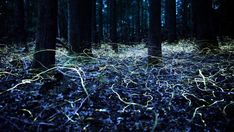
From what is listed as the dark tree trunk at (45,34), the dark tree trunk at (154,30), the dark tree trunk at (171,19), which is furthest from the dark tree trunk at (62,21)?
the dark tree trunk at (45,34)

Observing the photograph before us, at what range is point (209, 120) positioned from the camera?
8.86 ft

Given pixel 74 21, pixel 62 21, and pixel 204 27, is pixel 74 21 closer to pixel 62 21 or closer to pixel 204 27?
pixel 204 27

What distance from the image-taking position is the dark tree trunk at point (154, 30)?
5.68m

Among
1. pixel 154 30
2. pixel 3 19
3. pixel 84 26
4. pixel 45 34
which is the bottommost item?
pixel 45 34

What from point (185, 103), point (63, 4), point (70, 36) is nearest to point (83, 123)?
point (185, 103)

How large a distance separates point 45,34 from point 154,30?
8.73ft

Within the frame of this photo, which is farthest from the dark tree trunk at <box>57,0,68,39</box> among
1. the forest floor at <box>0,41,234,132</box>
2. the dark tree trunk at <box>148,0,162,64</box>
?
the forest floor at <box>0,41,234,132</box>

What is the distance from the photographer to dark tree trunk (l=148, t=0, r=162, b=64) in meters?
5.68

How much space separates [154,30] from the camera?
18.9 feet

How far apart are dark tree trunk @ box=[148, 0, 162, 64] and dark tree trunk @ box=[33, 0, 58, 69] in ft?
7.92

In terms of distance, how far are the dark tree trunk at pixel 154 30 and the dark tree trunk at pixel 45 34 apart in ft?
7.92

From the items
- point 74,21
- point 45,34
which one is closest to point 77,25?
point 74,21

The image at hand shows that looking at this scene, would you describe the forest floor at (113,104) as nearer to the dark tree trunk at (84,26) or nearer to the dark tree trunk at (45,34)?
the dark tree trunk at (45,34)

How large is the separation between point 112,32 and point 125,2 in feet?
60.3
